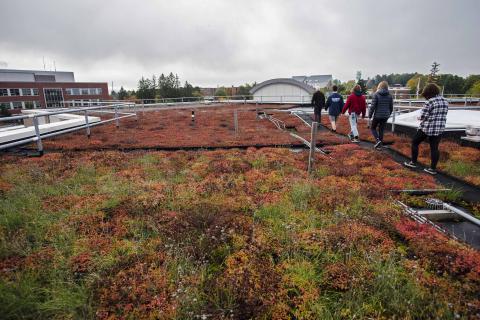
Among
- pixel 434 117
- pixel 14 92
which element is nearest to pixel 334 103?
pixel 434 117

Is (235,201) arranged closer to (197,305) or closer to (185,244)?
(185,244)

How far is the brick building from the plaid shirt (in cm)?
7156

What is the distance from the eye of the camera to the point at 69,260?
10.5ft

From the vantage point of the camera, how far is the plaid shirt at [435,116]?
6297 millimetres

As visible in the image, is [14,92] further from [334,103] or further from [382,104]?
[382,104]

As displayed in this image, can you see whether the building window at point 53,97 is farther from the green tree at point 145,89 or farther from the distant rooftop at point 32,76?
the green tree at point 145,89

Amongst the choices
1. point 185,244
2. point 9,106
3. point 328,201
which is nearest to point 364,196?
point 328,201

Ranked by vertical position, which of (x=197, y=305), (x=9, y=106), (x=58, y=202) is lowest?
(x=197, y=305)

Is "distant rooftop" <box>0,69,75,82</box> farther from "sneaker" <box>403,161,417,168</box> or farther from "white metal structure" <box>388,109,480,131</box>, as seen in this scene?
"sneaker" <box>403,161,417,168</box>

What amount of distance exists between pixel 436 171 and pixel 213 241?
6386 mm

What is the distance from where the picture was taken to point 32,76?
81.1m

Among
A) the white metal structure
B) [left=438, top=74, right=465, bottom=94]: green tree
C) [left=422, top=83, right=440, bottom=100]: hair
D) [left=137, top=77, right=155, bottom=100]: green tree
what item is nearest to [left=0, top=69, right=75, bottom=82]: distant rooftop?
[left=137, top=77, right=155, bottom=100]: green tree

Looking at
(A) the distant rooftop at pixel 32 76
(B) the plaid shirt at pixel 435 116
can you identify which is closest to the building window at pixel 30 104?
(A) the distant rooftop at pixel 32 76

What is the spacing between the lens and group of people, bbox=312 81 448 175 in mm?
6363
